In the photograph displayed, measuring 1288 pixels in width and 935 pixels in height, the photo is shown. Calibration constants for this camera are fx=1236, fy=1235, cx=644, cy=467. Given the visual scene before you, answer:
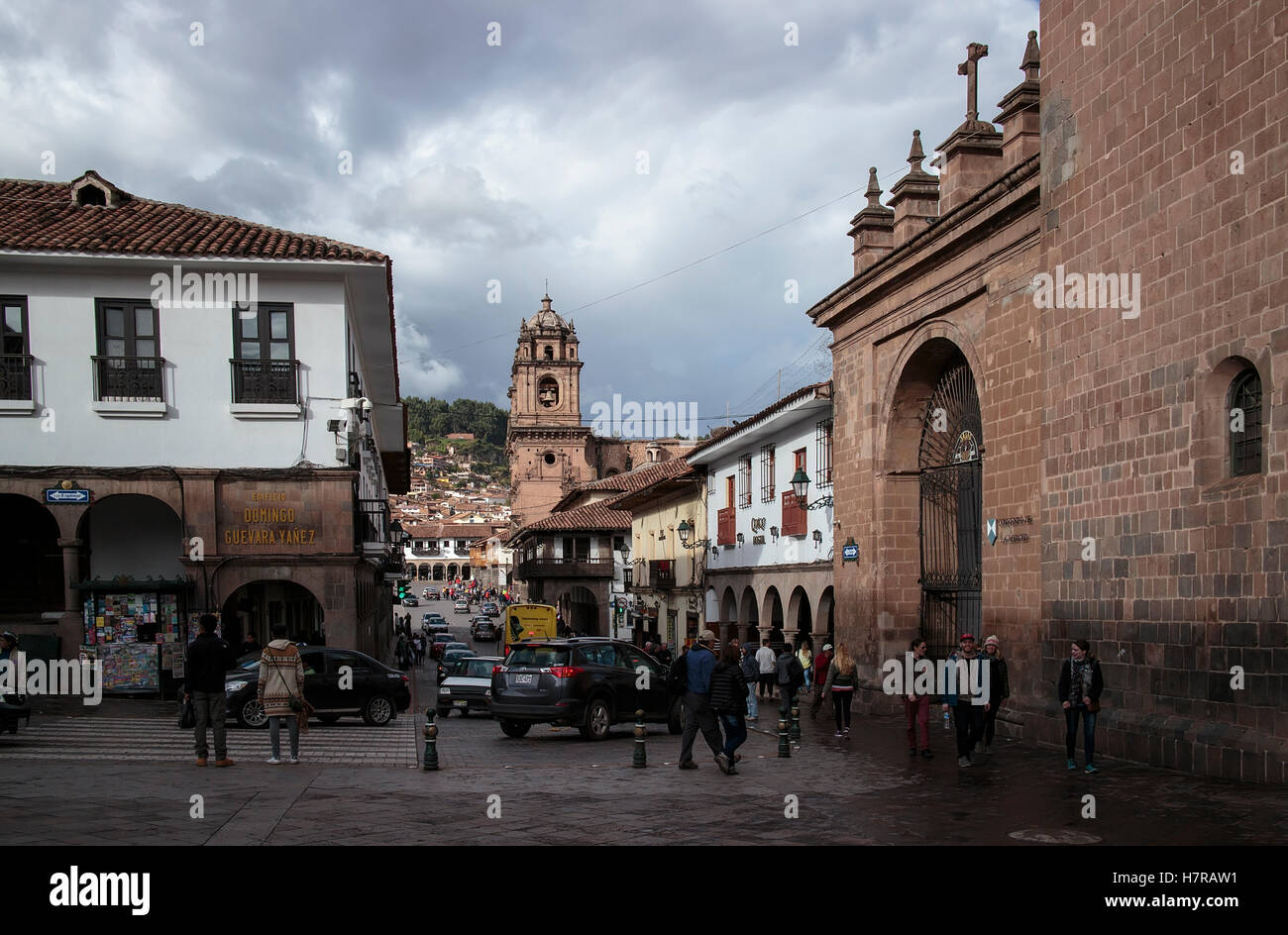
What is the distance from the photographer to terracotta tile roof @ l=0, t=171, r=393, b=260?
2119 centimetres

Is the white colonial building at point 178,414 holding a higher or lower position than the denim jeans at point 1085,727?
higher

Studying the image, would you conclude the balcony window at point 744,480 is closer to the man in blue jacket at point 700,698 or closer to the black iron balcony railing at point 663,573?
the black iron balcony railing at point 663,573

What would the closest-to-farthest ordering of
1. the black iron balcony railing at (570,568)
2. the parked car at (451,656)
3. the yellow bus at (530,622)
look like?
the parked car at (451,656), the yellow bus at (530,622), the black iron balcony railing at (570,568)

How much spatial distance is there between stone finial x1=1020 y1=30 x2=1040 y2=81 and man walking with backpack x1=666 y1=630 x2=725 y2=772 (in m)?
9.49

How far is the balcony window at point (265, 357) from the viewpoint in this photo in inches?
863

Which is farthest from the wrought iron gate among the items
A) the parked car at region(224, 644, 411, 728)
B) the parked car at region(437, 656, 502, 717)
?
the parked car at region(224, 644, 411, 728)

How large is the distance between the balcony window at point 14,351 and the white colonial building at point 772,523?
14686 millimetres

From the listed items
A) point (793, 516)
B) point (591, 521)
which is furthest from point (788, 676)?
point (591, 521)

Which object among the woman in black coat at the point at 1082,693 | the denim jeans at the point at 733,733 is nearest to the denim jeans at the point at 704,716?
the denim jeans at the point at 733,733

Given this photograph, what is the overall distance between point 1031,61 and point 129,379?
15620 mm

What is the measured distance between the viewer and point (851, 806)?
11125 mm

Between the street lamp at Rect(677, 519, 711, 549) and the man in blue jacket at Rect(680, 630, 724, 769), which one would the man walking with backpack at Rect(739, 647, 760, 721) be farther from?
the street lamp at Rect(677, 519, 711, 549)
